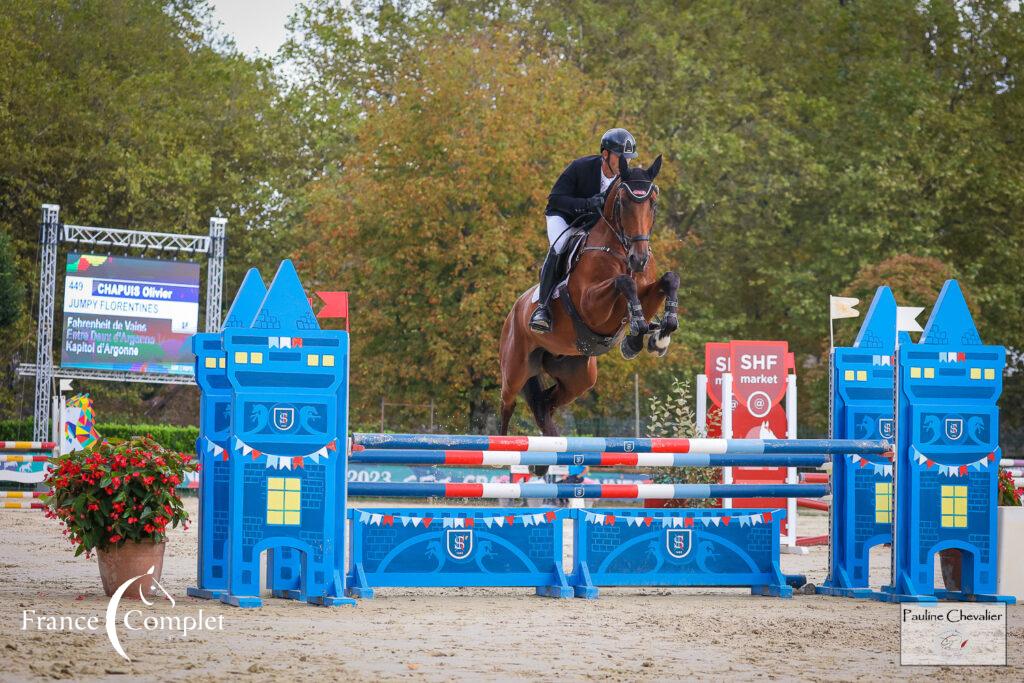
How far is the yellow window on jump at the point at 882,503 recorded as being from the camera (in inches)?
322

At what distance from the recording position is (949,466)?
7613 millimetres

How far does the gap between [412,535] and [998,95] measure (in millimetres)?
23334

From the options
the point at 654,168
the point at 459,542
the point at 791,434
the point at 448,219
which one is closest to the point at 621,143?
the point at 654,168

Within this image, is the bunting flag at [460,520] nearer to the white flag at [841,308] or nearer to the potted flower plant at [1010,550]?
the potted flower plant at [1010,550]

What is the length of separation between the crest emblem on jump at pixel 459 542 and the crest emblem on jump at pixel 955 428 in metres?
2.76

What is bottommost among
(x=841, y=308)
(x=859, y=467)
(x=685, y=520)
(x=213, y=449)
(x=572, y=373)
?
(x=685, y=520)

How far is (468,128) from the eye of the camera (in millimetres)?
21672

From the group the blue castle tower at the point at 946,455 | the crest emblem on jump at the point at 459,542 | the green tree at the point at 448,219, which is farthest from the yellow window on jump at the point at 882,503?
the green tree at the point at 448,219

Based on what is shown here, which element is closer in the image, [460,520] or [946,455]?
[460,520]

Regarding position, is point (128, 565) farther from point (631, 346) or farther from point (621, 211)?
point (621, 211)

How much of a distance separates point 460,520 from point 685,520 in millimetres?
1364

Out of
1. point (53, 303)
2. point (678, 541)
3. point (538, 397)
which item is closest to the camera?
point (678, 541)

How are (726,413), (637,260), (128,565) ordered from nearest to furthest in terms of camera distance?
(128,565)
(637,260)
(726,413)

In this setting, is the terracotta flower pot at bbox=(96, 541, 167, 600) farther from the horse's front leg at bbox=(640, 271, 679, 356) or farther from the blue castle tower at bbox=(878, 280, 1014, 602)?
the blue castle tower at bbox=(878, 280, 1014, 602)
